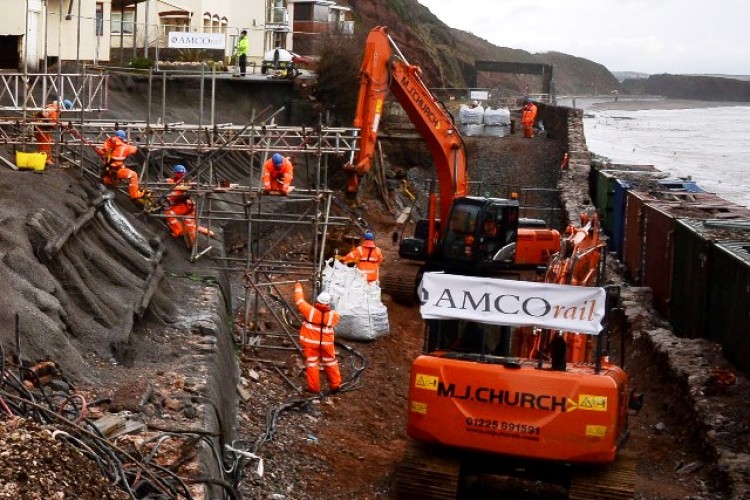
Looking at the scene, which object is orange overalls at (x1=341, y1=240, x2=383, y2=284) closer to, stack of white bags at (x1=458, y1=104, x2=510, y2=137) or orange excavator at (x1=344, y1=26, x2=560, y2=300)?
orange excavator at (x1=344, y1=26, x2=560, y2=300)

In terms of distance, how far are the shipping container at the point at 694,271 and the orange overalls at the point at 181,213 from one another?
27.2 ft

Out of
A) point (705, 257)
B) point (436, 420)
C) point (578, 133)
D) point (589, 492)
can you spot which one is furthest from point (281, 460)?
point (578, 133)

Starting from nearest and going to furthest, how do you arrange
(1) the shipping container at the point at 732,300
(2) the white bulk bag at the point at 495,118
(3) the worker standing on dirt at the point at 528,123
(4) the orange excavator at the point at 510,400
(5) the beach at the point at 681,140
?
(4) the orange excavator at the point at 510,400
(1) the shipping container at the point at 732,300
(2) the white bulk bag at the point at 495,118
(3) the worker standing on dirt at the point at 528,123
(5) the beach at the point at 681,140

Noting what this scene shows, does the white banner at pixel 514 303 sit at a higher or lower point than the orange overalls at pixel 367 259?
higher

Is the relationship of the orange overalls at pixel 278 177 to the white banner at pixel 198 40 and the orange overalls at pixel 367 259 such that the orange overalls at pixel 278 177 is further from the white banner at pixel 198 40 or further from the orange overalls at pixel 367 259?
the white banner at pixel 198 40

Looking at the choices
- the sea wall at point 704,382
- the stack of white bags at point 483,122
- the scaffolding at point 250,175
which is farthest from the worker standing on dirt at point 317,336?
the stack of white bags at point 483,122

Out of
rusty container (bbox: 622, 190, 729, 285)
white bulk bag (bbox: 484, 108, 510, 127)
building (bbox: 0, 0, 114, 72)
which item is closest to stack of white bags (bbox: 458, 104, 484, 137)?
white bulk bag (bbox: 484, 108, 510, 127)

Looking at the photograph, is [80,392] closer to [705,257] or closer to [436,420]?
[436,420]

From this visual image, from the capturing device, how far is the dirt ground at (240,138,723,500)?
46.4 feet

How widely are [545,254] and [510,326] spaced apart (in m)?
10.8

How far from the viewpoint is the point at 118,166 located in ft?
71.4

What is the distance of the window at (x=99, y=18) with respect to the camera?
37125mm

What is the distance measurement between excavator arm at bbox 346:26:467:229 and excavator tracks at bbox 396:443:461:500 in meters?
9.12

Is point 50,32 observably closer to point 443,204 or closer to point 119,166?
point 119,166
